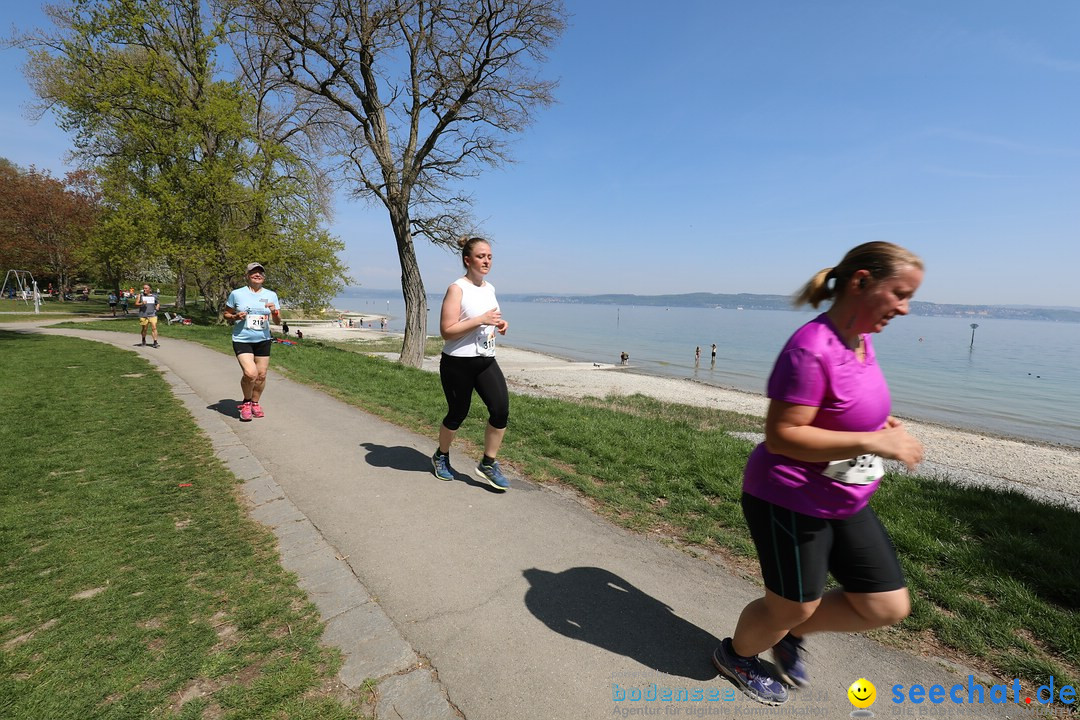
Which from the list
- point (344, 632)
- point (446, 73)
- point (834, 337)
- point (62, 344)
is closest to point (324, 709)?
point (344, 632)

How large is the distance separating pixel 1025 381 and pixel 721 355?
66.7 ft

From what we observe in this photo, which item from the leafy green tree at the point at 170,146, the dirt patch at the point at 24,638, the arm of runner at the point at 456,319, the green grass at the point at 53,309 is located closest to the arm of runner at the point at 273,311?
the arm of runner at the point at 456,319

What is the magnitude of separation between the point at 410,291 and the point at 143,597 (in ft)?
44.7

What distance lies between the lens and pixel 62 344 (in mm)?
13320

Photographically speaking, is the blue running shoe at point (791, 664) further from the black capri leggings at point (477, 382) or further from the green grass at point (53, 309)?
the green grass at point (53, 309)

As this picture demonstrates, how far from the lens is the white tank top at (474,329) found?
3941 millimetres

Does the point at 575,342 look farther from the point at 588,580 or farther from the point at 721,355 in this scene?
the point at 588,580

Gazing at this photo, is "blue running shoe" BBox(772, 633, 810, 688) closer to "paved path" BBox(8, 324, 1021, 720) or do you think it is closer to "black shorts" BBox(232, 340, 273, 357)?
"paved path" BBox(8, 324, 1021, 720)

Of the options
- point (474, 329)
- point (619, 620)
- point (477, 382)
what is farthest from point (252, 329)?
point (619, 620)

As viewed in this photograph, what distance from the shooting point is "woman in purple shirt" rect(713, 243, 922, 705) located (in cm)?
173

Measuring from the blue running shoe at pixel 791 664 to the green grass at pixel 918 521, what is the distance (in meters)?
0.70

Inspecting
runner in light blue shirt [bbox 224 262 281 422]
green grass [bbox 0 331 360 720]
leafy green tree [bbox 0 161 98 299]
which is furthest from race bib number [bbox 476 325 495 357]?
leafy green tree [bbox 0 161 98 299]

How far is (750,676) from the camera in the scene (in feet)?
6.99

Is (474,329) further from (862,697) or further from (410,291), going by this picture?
(410,291)
